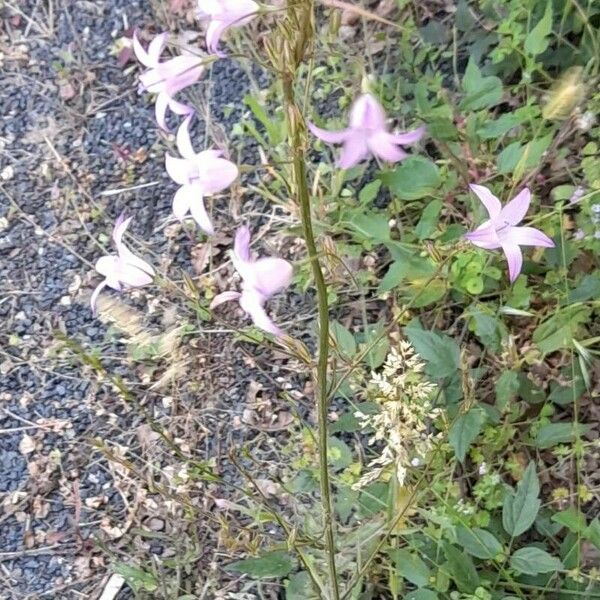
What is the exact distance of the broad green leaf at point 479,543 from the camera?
4.39 feet

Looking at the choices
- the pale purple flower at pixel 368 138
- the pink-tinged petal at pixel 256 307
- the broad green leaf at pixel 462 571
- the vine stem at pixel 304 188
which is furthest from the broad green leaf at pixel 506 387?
the pale purple flower at pixel 368 138

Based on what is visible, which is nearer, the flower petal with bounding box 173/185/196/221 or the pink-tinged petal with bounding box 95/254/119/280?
the flower petal with bounding box 173/185/196/221

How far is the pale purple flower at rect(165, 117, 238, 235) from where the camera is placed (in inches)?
31.4

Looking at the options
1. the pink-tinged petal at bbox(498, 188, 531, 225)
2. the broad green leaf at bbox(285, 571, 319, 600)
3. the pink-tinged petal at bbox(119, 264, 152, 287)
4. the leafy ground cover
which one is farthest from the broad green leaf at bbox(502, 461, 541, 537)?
the pink-tinged petal at bbox(119, 264, 152, 287)

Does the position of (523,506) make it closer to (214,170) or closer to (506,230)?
(506,230)

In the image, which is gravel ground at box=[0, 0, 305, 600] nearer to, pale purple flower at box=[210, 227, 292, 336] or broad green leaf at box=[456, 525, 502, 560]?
broad green leaf at box=[456, 525, 502, 560]

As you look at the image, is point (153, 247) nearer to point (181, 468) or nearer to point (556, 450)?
point (181, 468)

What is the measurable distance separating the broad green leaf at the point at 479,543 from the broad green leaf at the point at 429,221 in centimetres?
49

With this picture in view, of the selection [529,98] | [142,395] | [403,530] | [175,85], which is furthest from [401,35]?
[175,85]

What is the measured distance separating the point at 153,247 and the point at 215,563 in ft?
2.30

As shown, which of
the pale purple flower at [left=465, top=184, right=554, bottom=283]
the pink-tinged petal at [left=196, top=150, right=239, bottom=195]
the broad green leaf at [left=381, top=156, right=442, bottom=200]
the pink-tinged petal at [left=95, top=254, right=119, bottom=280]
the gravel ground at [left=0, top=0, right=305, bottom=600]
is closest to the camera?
the pink-tinged petal at [left=196, top=150, right=239, bottom=195]

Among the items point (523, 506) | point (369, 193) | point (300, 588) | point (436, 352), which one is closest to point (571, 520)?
point (523, 506)

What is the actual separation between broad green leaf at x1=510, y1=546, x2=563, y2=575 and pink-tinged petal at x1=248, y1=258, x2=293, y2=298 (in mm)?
737

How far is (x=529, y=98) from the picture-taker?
1.74 meters
